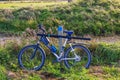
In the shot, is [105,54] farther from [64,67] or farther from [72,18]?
[72,18]

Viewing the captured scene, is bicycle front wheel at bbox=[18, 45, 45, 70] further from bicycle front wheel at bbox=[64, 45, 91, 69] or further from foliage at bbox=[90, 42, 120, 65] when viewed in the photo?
foliage at bbox=[90, 42, 120, 65]

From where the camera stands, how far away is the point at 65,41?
874 cm

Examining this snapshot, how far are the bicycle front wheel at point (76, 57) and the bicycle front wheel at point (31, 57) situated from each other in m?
0.62

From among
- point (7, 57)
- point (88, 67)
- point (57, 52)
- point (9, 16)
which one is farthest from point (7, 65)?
point (9, 16)

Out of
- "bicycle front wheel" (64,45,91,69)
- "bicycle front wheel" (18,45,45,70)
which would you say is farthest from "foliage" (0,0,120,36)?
"bicycle front wheel" (18,45,45,70)

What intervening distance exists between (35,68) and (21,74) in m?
0.49

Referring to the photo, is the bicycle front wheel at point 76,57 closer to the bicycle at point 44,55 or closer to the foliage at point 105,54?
the bicycle at point 44,55

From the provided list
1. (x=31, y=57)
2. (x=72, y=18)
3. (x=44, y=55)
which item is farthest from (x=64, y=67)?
(x=72, y=18)

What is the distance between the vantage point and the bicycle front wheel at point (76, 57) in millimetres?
8656

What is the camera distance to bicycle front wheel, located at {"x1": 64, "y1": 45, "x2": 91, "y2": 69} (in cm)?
866

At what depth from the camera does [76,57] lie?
28.6ft

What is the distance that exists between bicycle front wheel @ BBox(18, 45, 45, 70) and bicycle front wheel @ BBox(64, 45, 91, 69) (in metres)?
0.62

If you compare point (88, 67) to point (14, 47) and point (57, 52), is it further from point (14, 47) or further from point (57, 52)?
point (14, 47)

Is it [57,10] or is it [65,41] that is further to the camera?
[57,10]
